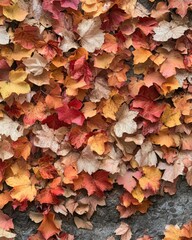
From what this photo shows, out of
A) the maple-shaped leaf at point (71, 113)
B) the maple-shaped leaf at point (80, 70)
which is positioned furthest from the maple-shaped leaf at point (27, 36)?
the maple-shaped leaf at point (71, 113)

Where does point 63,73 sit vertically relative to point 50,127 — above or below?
above

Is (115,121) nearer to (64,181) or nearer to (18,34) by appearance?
(64,181)

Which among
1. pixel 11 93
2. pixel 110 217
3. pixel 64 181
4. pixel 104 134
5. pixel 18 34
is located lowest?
pixel 110 217

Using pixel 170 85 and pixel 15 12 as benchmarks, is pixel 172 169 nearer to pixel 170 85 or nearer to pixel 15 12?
pixel 170 85

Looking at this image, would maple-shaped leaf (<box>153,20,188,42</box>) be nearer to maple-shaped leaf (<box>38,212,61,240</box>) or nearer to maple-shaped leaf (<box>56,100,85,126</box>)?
maple-shaped leaf (<box>56,100,85,126</box>)

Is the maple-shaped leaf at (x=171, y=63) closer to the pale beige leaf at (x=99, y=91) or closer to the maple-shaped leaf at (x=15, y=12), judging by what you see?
the pale beige leaf at (x=99, y=91)

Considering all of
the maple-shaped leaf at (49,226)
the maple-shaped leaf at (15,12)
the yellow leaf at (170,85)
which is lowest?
the maple-shaped leaf at (49,226)

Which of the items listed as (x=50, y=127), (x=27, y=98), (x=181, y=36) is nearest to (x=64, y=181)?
(x=50, y=127)

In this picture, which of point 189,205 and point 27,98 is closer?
point 27,98
